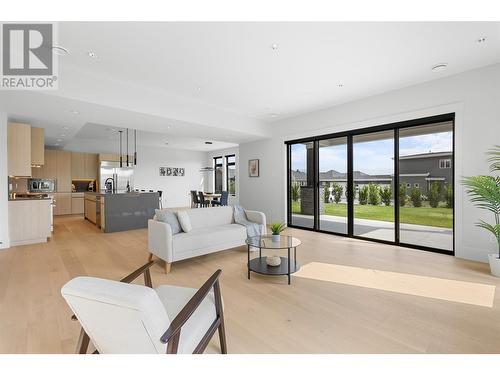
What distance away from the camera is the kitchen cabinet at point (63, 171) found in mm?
8520

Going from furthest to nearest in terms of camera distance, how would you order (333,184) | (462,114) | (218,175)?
1. (218,175)
2. (333,184)
3. (462,114)

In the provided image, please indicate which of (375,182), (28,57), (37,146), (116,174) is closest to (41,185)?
(116,174)

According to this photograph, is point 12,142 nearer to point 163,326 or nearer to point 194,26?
point 194,26

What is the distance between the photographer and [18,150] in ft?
16.0

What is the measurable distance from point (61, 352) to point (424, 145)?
554 cm

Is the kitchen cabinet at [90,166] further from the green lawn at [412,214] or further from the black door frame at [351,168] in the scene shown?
the green lawn at [412,214]

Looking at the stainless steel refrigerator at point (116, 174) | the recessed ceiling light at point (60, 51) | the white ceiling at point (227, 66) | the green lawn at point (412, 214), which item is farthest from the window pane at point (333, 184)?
the stainless steel refrigerator at point (116, 174)

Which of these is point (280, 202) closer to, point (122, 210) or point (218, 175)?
point (122, 210)

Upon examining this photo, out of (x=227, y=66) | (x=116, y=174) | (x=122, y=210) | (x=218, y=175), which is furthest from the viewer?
(x=218, y=175)

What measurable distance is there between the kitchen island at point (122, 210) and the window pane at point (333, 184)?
177 inches

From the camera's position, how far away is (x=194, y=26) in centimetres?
258

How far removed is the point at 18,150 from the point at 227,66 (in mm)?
4646

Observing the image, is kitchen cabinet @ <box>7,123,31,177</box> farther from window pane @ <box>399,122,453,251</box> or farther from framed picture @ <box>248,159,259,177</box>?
window pane @ <box>399,122,453,251</box>
